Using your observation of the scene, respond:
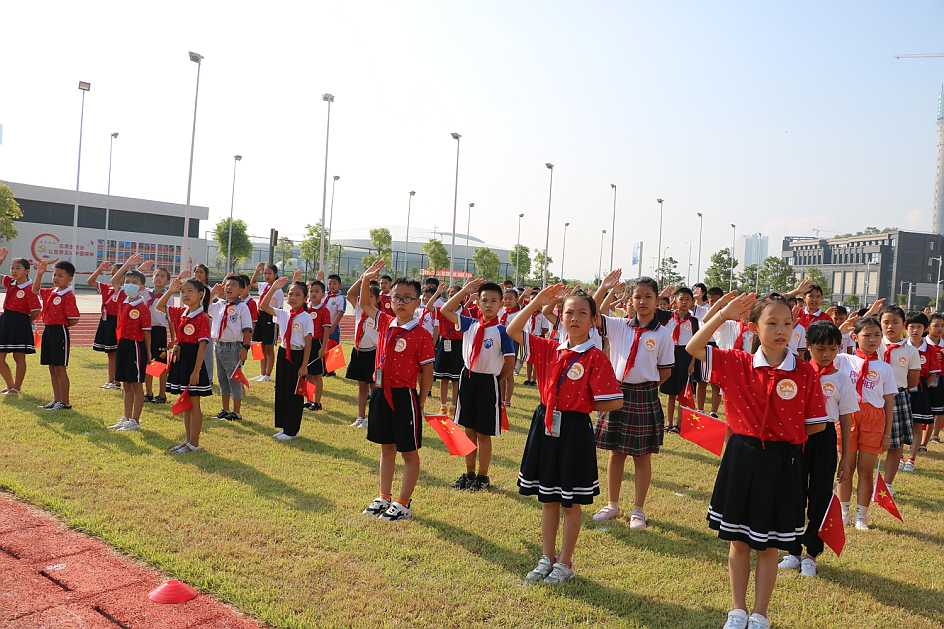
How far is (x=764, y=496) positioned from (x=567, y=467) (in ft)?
3.51

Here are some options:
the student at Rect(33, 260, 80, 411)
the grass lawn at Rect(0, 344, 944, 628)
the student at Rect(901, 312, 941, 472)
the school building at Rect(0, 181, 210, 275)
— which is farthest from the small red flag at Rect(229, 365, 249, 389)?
the school building at Rect(0, 181, 210, 275)

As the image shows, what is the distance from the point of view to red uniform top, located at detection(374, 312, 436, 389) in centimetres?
505

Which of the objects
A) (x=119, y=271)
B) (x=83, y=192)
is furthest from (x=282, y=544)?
(x=83, y=192)

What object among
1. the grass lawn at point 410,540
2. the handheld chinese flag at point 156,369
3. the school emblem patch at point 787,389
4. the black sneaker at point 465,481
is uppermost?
the school emblem patch at point 787,389

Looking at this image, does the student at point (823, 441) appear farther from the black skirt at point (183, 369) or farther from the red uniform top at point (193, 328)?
the red uniform top at point (193, 328)

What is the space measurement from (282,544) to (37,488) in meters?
2.38

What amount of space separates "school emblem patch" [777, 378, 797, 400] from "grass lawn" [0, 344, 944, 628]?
1.35m

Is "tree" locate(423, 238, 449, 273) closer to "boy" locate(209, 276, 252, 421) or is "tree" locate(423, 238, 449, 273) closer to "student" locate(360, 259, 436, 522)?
"boy" locate(209, 276, 252, 421)

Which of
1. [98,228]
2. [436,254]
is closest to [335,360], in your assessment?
[98,228]

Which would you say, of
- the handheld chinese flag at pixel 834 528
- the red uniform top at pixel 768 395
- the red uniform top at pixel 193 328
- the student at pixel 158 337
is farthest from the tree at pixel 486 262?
the red uniform top at pixel 768 395

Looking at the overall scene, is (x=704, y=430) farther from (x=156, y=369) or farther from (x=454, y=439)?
(x=156, y=369)

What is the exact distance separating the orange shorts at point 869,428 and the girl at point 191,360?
5.82m

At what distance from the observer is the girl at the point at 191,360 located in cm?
657

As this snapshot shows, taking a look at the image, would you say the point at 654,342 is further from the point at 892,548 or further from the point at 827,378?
the point at 892,548
